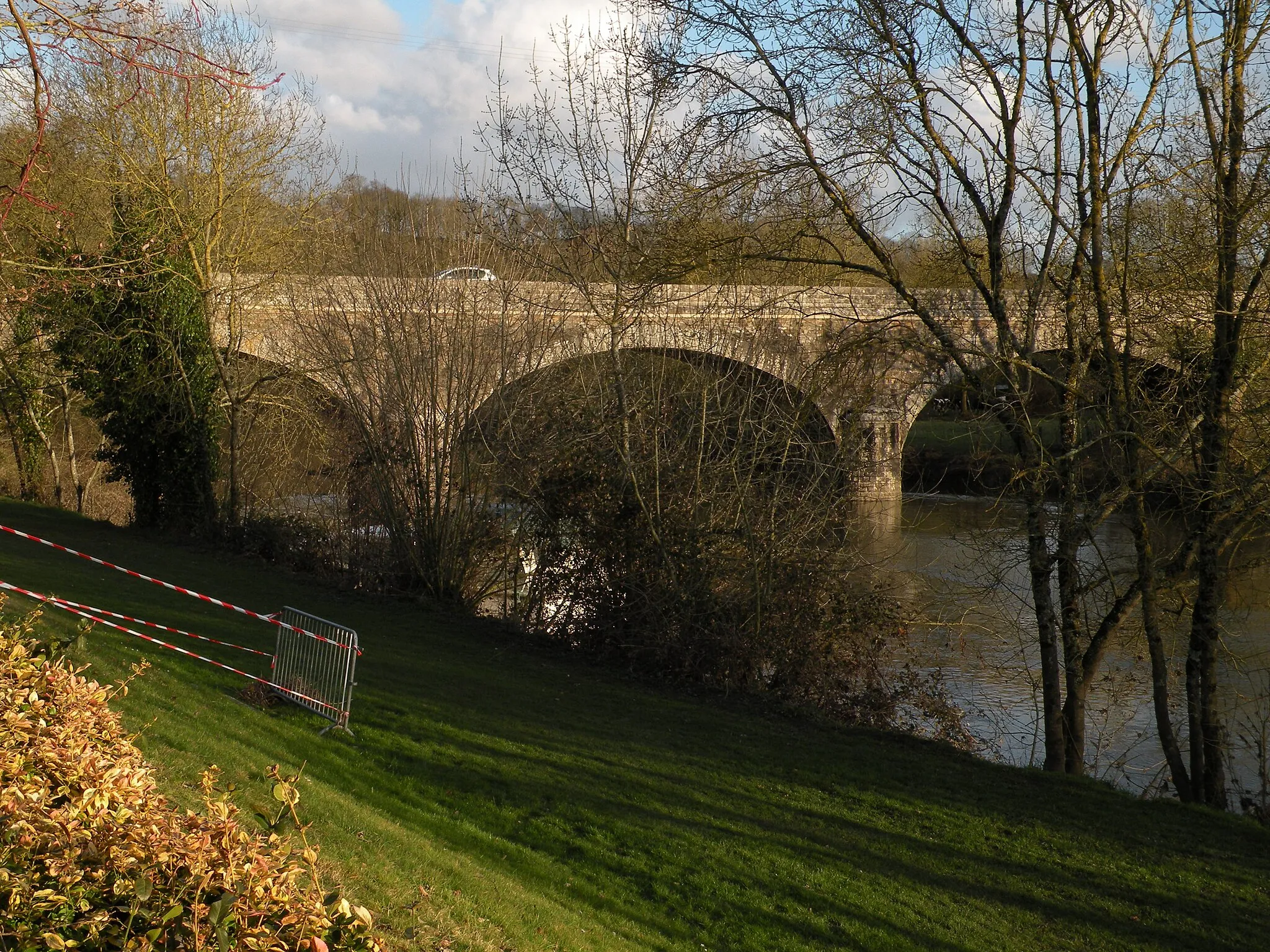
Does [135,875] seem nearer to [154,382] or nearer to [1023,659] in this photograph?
[1023,659]

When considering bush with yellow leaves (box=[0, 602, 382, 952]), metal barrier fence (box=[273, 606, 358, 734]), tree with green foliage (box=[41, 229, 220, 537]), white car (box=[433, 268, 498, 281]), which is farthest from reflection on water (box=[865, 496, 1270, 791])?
tree with green foliage (box=[41, 229, 220, 537])

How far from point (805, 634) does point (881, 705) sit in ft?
3.59

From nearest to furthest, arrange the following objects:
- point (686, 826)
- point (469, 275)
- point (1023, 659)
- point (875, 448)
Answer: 1. point (686, 826)
2. point (875, 448)
3. point (1023, 659)
4. point (469, 275)

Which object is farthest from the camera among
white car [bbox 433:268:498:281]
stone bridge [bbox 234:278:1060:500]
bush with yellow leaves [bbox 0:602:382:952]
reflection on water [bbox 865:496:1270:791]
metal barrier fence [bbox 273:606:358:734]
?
white car [bbox 433:268:498:281]

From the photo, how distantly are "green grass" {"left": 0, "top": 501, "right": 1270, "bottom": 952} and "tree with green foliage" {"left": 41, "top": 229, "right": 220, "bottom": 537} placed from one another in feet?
29.4

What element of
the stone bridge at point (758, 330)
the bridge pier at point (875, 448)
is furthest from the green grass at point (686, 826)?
the stone bridge at point (758, 330)

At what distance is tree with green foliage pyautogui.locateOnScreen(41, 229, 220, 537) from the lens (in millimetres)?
19125

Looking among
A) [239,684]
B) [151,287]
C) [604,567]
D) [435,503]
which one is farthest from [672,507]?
[151,287]

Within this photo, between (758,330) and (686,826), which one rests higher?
(758,330)

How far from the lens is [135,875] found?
2.97 meters

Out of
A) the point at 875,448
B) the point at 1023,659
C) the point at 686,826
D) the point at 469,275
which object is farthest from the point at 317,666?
the point at 1023,659

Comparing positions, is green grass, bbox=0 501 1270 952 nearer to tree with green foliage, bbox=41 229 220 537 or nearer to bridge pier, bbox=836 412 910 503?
bridge pier, bbox=836 412 910 503

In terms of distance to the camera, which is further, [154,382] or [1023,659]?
[154,382]

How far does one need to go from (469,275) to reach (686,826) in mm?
9812
